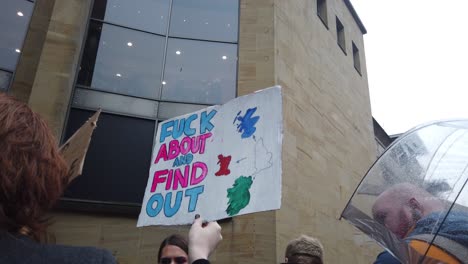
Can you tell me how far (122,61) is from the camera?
9062 millimetres

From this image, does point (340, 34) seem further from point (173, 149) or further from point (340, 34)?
point (173, 149)

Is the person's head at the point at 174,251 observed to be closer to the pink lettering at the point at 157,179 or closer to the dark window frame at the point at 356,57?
the pink lettering at the point at 157,179

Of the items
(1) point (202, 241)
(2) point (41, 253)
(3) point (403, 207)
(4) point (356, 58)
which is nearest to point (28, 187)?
(2) point (41, 253)

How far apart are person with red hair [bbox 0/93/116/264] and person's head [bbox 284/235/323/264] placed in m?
2.07

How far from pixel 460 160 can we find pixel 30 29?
9394 mm

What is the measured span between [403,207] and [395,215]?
0.26ft

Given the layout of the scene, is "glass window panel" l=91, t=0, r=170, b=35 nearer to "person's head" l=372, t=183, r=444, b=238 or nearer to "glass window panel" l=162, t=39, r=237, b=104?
"glass window panel" l=162, t=39, r=237, b=104

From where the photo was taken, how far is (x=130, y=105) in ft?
28.7

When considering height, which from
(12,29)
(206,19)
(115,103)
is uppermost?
(206,19)

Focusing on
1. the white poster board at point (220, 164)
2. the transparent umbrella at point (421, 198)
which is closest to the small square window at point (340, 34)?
the white poster board at point (220, 164)

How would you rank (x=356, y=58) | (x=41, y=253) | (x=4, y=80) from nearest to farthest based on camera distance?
(x=41, y=253)
(x=4, y=80)
(x=356, y=58)

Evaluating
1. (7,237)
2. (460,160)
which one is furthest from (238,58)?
(7,237)

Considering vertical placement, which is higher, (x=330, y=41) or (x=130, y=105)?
(x=330, y=41)

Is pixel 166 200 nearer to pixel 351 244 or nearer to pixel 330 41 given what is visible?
pixel 351 244
